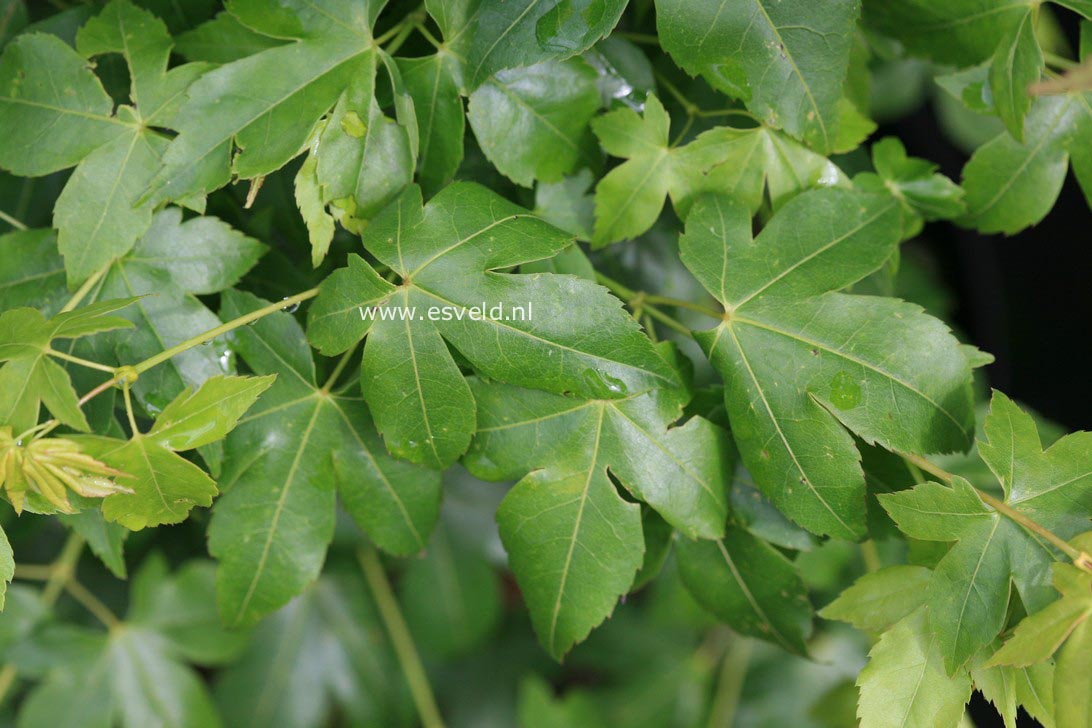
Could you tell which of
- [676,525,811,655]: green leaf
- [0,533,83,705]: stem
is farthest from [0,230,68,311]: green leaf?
[676,525,811,655]: green leaf

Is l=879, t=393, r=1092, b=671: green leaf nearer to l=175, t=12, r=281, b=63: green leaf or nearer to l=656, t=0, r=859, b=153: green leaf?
l=656, t=0, r=859, b=153: green leaf

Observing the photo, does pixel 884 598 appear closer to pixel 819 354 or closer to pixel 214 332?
pixel 819 354

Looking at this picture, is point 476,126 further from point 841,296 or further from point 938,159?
point 938,159

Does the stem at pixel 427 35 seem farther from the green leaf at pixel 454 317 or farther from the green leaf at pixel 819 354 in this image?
the green leaf at pixel 819 354

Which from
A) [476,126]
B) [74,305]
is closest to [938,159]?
[476,126]

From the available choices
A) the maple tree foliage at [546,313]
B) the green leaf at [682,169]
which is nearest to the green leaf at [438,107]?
the maple tree foliage at [546,313]

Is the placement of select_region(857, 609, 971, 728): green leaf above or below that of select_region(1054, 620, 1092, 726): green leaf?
below
